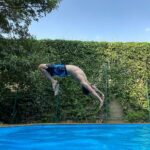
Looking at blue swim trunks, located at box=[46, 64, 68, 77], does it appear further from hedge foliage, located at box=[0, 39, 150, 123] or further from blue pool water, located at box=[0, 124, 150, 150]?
hedge foliage, located at box=[0, 39, 150, 123]

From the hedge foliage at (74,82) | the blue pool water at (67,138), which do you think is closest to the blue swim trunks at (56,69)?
A: the blue pool water at (67,138)

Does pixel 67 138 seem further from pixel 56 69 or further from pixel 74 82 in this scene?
pixel 74 82

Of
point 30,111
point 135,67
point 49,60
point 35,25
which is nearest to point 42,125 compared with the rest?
point 30,111

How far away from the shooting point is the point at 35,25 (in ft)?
53.2

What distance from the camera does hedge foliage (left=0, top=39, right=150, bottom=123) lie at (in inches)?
603

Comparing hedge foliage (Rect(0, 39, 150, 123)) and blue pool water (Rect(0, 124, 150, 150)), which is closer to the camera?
blue pool water (Rect(0, 124, 150, 150))

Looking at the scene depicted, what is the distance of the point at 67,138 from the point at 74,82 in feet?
19.7

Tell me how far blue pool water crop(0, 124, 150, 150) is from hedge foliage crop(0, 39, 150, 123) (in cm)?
206

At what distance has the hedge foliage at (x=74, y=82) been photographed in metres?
15.3

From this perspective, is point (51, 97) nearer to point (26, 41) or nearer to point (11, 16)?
point (26, 41)

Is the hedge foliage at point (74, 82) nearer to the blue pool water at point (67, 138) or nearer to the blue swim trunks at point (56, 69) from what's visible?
the blue pool water at point (67, 138)

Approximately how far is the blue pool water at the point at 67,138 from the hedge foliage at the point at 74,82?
6.75 ft

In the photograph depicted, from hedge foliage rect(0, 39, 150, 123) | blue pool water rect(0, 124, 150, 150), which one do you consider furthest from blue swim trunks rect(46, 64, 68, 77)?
A: hedge foliage rect(0, 39, 150, 123)

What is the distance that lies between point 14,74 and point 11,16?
202 cm
